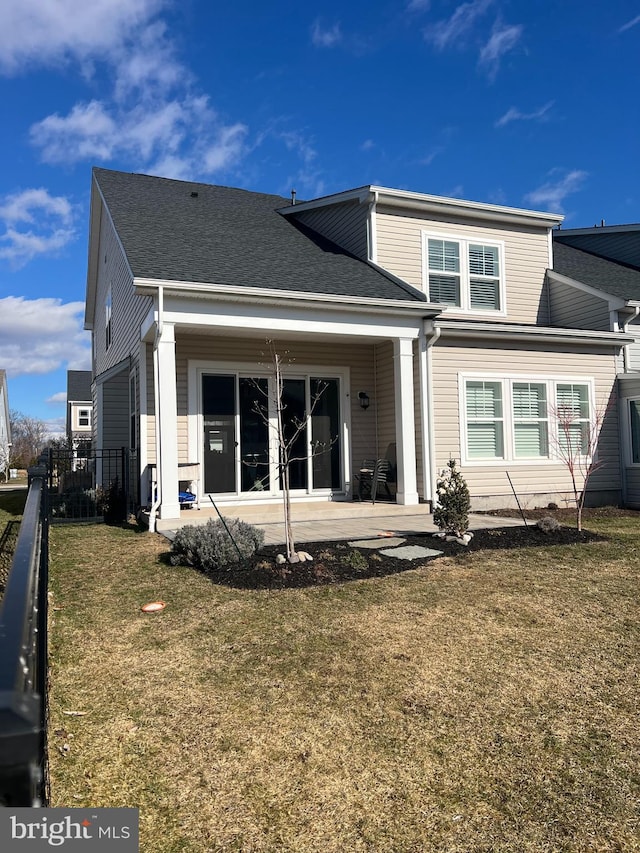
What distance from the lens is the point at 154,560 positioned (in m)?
6.75

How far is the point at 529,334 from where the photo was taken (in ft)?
36.9

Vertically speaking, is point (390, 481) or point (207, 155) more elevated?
point (207, 155)

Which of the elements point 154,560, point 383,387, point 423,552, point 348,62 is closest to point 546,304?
point 383,387

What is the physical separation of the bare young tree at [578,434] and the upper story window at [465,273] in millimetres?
2794

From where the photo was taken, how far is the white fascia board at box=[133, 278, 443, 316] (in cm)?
827

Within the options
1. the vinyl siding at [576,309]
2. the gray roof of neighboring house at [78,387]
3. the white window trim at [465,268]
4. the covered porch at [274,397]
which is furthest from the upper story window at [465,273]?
the gray roof of neighboring house at [78,387]

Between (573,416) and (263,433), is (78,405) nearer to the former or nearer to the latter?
(263,433)

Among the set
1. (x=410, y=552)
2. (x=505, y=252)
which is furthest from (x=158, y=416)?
(x=505, y=252)

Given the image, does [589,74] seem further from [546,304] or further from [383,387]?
[383,387]

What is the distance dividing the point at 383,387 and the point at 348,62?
24.1 feet

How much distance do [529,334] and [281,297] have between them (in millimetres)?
5253

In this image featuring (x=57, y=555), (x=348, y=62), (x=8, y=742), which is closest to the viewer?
(x=8, y=742)

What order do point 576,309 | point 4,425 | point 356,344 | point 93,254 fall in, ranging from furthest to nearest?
point 4,425 → point 93,254 → point 576,309 → point 356,344

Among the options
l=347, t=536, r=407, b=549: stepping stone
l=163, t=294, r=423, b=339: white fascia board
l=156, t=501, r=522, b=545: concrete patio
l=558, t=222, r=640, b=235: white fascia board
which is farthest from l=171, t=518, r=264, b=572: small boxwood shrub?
l=558, t=222, r=640, b=235: white fascia board
